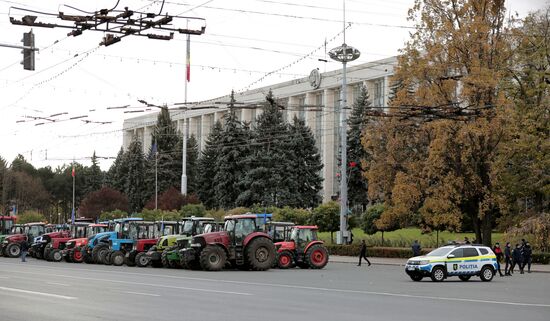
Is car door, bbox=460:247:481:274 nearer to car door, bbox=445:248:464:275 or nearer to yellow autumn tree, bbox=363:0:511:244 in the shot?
car door, bbox=445:248:464:275

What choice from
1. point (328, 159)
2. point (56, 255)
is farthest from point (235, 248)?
point (328, 159)

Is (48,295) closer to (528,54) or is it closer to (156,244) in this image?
(156,244)

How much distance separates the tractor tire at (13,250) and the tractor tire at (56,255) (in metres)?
7.03

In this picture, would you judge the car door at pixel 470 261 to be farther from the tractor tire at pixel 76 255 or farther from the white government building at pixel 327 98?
the white government building at pixel 327 98

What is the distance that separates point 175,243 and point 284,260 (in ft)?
17.7

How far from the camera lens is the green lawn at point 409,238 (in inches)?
2363

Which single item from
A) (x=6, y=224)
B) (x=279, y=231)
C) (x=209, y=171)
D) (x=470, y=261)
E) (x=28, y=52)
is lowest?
(x=470, y=261)

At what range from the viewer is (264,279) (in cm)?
2966

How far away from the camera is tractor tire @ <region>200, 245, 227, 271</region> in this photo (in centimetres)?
3544

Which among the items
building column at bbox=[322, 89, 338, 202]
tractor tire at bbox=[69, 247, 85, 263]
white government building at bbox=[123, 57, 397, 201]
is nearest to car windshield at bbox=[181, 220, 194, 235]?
tractor tire at bbox=[69, 247, 85, 263]

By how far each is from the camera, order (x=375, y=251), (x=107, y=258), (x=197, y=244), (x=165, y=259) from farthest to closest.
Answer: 1. (x=375, y=251)
2. (x=107, y=258)
3. (x=165, y=259)
4. (x=197, y=244)

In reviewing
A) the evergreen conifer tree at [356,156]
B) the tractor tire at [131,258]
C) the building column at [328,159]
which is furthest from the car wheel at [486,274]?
the building column at [328,159]

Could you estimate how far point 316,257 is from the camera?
129ft

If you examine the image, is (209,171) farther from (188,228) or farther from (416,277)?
(416,277)
